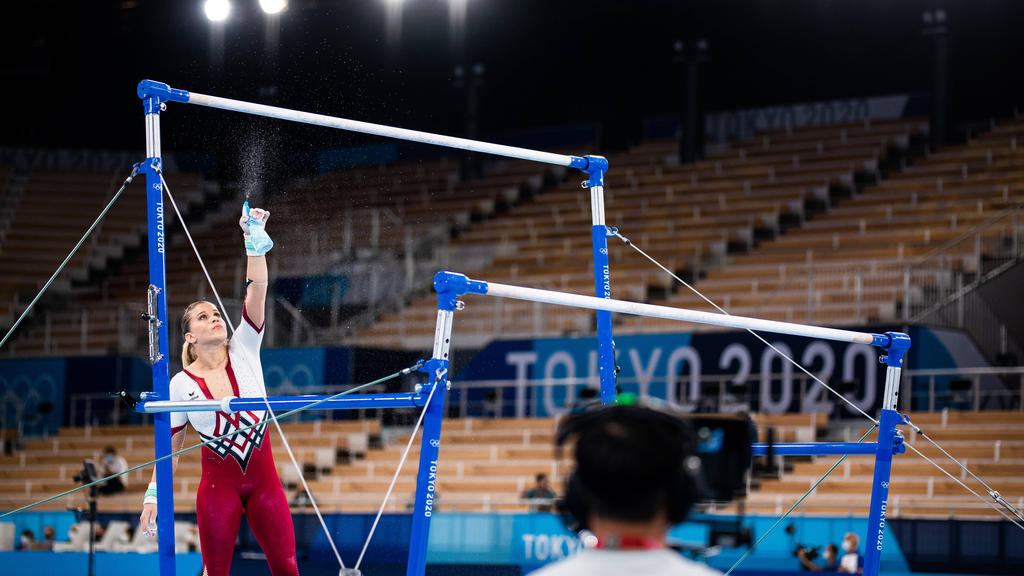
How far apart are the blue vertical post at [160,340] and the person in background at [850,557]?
19.1ft

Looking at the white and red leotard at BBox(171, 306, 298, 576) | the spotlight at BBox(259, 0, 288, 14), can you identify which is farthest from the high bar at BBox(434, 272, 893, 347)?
the spotlight at BBox(259, 0, 288, 14)

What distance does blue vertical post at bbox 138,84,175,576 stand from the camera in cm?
463

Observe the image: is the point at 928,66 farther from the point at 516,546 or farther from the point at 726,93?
the point at 516,546

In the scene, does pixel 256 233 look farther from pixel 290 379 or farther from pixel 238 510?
pixel 290 379

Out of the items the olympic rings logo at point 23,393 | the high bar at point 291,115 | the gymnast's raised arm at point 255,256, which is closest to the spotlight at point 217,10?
the high bar at point 291,115

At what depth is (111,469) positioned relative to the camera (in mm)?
12539

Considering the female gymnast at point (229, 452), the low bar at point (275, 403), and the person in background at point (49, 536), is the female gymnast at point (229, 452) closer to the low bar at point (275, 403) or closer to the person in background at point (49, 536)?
the low bar at point (275, 403)

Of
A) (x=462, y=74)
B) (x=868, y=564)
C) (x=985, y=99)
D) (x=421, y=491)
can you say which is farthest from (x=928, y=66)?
(x=421, y=491)

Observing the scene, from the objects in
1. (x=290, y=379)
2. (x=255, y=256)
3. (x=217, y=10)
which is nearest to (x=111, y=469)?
(x=290, y=379)

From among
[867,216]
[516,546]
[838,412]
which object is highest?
[867,216]

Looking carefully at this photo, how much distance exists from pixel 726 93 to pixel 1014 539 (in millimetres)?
11238

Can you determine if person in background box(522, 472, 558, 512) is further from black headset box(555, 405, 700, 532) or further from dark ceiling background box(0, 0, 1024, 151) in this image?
black headset box(555, 405, 700, 532)

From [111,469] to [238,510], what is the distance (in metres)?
8.34

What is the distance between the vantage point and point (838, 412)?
12328 millimetres
